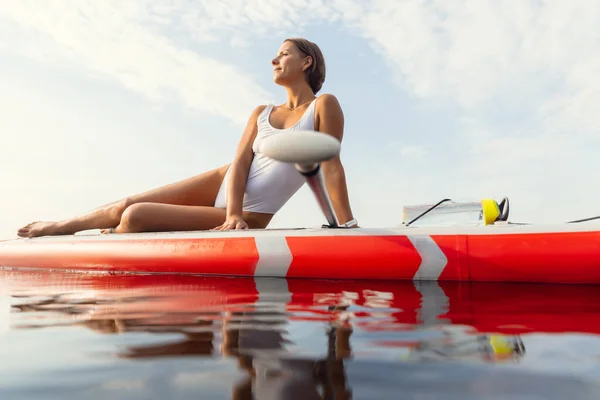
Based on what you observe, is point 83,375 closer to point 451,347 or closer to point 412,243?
point 451,347

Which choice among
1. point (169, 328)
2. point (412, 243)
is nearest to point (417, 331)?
point (169, 328)

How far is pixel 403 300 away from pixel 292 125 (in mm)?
1607

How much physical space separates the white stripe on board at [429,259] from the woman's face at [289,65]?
4.59 ft

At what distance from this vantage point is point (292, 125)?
316 cm

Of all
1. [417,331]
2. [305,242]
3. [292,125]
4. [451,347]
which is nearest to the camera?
[451,347]

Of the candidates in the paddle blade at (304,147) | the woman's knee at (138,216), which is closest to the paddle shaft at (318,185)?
the paddle blade at (304,147)

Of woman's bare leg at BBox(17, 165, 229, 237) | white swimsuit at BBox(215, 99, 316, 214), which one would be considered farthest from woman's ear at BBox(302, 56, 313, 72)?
woman's bare leg at BBox(17, 165, 229, 237)

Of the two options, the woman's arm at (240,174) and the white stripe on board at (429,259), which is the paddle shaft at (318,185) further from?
the woman's arm at (240,174)

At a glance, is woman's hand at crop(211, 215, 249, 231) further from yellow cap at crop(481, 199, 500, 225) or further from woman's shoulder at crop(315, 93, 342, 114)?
yellow cap at crop(481, 199, 500, 225)

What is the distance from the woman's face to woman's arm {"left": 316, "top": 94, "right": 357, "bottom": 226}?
41 centimetres

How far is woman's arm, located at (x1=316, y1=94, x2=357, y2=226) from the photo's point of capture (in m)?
2.91

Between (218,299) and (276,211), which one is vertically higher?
(276,211)

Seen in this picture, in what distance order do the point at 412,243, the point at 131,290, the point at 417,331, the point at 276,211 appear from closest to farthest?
the point at 417,331 < the point at 131,290 < the point at 412,243 < the point at 276,211

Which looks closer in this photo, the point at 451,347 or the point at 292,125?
the point at 451,347
